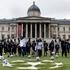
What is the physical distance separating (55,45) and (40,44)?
3.89 m

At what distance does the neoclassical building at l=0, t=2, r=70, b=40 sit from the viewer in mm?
125688

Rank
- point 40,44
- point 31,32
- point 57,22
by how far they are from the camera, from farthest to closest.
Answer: point 57,22
point 31,32
point 40,44

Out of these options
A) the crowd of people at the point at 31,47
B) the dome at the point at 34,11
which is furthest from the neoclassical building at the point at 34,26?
the crowd of people at the point at 31,47

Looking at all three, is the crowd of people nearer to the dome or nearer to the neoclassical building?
the neoclassical building

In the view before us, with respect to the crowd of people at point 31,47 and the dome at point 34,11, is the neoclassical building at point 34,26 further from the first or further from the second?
the crowd of people at point 31,47

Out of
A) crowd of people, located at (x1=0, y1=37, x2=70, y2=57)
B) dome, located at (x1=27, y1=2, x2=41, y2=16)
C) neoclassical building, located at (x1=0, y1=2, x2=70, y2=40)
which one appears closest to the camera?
crowd of people, located at (x1=0, y1=37, x2=70, y2=57)

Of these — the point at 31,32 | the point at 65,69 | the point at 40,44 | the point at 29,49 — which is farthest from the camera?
the point at 31,32

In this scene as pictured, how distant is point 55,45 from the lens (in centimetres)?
3984

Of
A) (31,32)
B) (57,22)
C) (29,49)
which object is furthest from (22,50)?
(57,22)

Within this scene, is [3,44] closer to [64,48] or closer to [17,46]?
[17,46]

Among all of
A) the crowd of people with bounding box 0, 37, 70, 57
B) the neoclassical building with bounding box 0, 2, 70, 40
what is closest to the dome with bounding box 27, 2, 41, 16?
the neoclassical building with bounding box 0, 2, 70, 40

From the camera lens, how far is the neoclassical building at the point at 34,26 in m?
126

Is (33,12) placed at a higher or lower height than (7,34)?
higher

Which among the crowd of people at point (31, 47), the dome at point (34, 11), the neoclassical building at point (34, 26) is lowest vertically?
the neoclassical building at point (34, 26)
